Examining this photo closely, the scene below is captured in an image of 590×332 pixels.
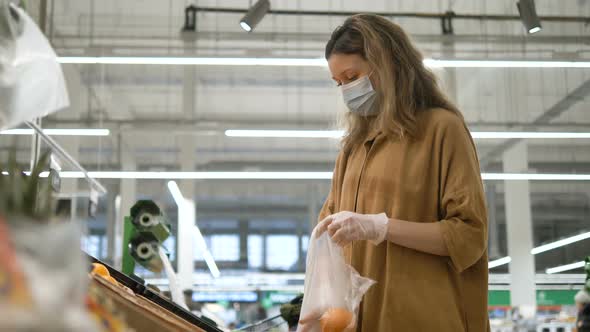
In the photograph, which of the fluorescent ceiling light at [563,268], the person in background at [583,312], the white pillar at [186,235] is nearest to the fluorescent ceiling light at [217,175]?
the white pillar at [186,235]

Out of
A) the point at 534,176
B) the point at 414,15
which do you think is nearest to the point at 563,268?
the point at 534,176

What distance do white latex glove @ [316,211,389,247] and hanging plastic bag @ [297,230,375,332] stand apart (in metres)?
0.06

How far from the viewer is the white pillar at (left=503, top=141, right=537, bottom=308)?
15336 millimetres

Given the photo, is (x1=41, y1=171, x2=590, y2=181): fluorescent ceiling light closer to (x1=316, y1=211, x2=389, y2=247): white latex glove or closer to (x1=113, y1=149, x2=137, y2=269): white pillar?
(x1=113, y1=149, x2=137, y2=269): white pillar

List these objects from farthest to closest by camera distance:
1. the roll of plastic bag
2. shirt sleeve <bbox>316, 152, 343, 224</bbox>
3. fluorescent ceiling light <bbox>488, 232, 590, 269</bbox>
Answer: fluorescent ceiling light <bbox>488, 232, 590, 269</bbox> → shirt sleeve <bbox>316, 152, 343, 224</bbox> → the roll of plastic bag

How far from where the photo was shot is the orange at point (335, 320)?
4.88 ft

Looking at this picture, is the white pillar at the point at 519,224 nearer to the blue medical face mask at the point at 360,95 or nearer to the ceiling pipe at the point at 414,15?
the ceiling pipe at the point at 414,15

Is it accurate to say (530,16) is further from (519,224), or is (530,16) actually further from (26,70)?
(26,70)

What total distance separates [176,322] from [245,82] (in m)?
14.9

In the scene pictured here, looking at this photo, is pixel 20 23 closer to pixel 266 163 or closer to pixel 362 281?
pixel 362 281

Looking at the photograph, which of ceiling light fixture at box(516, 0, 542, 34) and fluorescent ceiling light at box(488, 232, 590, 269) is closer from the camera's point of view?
ceiling light fixture at box(516, 0, 542, 34)

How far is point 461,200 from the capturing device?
156 cm

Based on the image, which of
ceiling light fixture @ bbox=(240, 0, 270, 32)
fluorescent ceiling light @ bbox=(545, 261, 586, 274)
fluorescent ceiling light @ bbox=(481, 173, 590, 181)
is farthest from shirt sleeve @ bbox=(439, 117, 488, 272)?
fluorescent ceiling light @ bbox=(545, 261, 586, 274)

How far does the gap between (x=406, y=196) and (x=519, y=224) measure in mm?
14573
